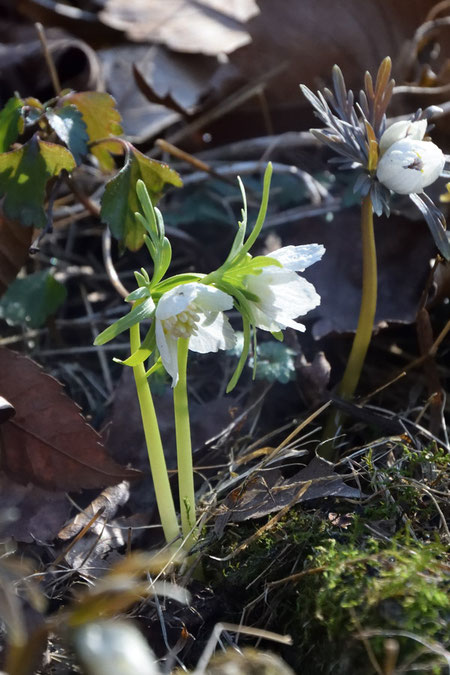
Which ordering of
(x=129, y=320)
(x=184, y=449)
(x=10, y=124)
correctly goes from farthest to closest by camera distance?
(x=10, y=124)
(x=184, y=449)
(x=129, y=320)

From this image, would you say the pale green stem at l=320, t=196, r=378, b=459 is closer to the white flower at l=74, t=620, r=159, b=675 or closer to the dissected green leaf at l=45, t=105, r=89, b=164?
the dissected green leaf at l=45, t=105, r=89, b=164

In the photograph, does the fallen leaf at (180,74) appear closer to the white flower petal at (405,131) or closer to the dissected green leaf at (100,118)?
the dissected green leaf at (100,118)

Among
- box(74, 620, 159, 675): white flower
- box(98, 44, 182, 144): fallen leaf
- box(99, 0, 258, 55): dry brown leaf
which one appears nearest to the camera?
box(74, 620, 159, 675): white flower

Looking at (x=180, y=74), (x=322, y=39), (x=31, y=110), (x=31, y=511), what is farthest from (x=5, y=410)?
→ (x=322, y=39)

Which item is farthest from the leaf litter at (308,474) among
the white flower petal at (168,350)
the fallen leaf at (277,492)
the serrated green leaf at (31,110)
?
the serrated green leaf at (31,110)

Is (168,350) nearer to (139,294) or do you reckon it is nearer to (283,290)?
(139,294)

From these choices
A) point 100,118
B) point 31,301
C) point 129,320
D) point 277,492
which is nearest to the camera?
point 129,320

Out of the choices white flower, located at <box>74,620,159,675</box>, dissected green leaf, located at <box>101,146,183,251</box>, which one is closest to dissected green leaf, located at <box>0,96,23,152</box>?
dissected green leaf, located at <box>101,146,183,251</box>
